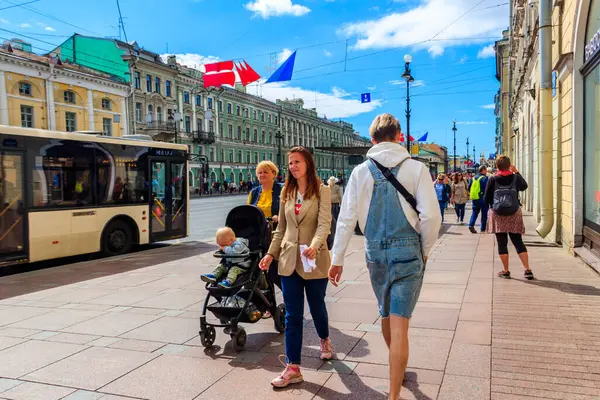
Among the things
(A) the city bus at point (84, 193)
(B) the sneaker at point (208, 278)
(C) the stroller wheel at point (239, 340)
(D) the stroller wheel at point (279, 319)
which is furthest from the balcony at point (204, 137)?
(C) the stroller wheel at point (239, 340)

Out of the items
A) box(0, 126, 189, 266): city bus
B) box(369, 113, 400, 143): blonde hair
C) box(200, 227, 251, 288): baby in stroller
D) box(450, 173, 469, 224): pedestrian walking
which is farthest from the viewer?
box(450, 173, 469, 224): pedestrian walking

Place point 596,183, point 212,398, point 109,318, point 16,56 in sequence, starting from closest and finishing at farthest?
1. point 212,398
2. point 109,318
3. point 596,183
4. point 16,56

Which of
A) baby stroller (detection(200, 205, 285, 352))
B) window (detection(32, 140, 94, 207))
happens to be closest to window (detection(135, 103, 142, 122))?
window (detection(32, 140, 94, 207))

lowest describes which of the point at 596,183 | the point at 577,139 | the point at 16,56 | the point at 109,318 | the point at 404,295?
the point at 109,318

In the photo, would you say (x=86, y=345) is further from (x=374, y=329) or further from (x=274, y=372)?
(x=374, y=329)

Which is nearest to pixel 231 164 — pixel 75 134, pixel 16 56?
pixel 16 56

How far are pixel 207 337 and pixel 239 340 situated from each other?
11.8 inches

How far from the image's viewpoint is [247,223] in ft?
16.3

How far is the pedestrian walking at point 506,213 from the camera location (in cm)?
696

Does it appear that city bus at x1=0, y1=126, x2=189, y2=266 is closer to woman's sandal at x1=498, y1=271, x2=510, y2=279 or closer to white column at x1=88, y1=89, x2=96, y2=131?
woman's sandal at x1=498, y1=271, x2=510, y2=279

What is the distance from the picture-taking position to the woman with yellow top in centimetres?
520

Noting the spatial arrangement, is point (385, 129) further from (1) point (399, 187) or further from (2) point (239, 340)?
(2) point (239, 340)

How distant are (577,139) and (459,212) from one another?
848cm

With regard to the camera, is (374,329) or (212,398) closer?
(212,398)
